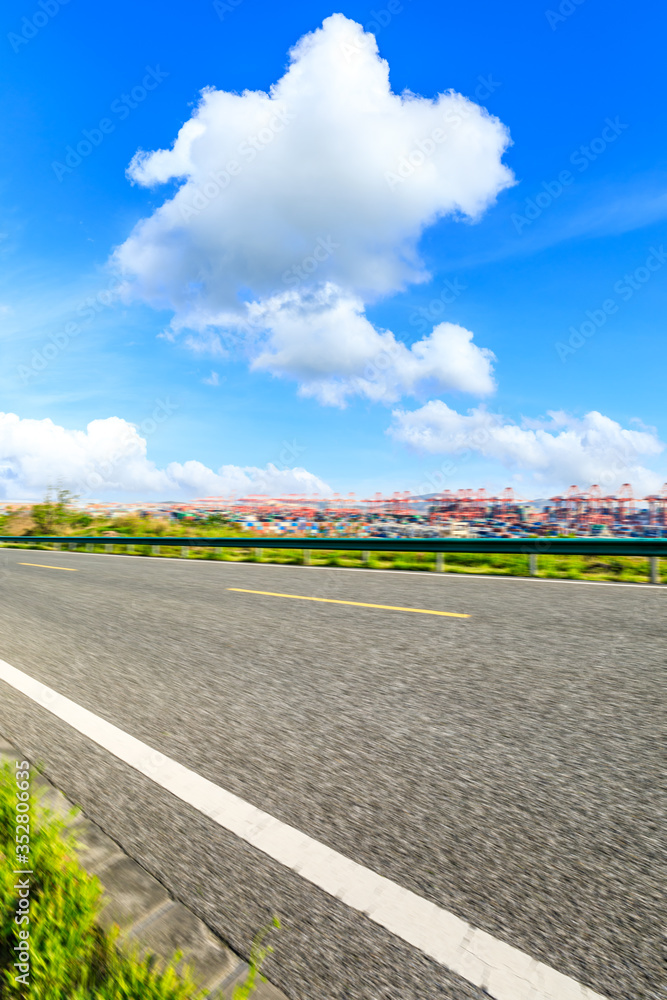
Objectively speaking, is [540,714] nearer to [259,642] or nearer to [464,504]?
[259,642]

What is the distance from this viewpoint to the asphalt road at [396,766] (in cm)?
180

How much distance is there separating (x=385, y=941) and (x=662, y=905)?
3.12 ft

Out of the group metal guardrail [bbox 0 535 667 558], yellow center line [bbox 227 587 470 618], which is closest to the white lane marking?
yellow center line [bbox 227 587 470 618]

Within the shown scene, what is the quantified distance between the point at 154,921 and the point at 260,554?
14.6 m

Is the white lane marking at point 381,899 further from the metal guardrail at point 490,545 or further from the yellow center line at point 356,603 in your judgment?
the metal guardrail at point 490,545

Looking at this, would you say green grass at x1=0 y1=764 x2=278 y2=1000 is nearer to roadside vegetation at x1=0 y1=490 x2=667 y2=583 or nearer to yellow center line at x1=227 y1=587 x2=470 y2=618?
yellow center line at x1=227 y1=587 x2=470 y2=618

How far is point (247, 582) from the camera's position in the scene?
1005 centimetres

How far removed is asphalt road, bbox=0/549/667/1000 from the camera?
1.80m

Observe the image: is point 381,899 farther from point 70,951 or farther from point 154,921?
point 70,951

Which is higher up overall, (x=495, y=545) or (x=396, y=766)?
(x=495, y=545)

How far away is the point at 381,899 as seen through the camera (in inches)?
76.5

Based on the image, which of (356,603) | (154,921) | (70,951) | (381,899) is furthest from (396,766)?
(356,603)

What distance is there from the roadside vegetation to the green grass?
9790 millimetres

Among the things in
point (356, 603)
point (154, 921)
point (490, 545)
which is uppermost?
point (490, 545)
